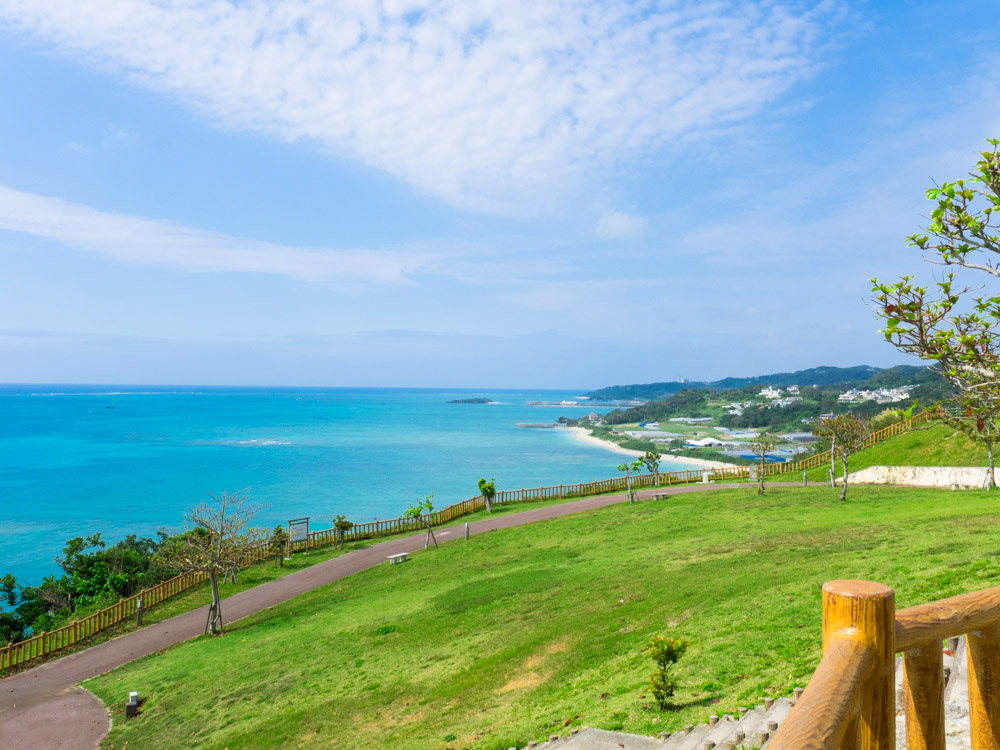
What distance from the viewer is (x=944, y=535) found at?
14242mm

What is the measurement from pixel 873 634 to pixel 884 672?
0.09 meters

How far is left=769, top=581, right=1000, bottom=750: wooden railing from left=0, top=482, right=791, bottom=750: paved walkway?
16218 mm

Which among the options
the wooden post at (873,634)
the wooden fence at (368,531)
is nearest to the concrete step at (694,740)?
the wooden fence at (368,531)

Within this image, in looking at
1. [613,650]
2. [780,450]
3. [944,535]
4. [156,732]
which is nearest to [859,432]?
[944,535]

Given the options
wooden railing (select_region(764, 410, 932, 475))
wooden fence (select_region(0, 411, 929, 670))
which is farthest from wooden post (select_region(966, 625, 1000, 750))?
wooden railing (select_region(764, 410, 932, 475))

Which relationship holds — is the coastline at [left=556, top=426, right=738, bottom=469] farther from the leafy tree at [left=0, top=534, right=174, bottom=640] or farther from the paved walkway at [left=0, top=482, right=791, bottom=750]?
the leafy tree at [left=0, top=534, right=174, bottom=640]

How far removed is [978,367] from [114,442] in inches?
5250

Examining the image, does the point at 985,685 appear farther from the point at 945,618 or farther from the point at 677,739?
the point at 677,739

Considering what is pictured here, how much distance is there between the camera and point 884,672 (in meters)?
1.58

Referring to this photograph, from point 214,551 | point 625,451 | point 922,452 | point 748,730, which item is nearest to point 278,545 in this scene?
point 214,551

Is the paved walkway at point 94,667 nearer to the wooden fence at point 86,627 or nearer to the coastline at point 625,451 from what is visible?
the wooden fence at point 86,627

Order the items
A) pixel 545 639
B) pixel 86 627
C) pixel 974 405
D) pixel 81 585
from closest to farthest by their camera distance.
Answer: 1. pixel 974 405
2. pixel 545 639
3. pixel 86 627
4. pixel 81 585

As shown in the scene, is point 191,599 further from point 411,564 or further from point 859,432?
point 859,432

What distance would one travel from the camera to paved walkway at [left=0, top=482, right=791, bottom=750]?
13.5 meters
